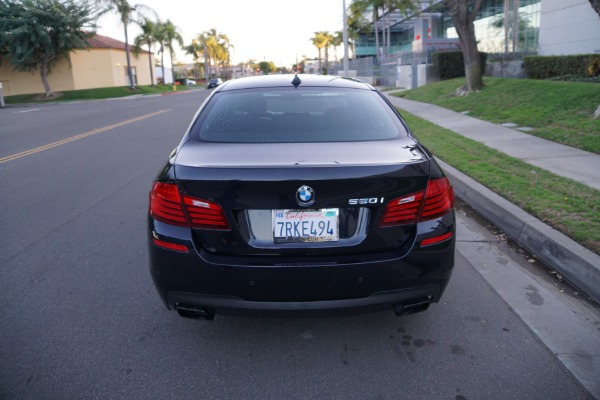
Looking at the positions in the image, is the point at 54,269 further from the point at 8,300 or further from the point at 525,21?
the point at 525,21

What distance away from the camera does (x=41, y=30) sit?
40.5 meters

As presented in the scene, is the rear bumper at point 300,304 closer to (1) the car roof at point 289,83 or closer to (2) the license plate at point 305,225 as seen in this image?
(2) the license plate at point 305,225

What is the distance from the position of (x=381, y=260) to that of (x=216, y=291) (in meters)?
0.93

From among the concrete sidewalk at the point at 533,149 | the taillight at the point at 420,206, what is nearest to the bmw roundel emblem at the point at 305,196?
the taillight at the point at 420,206

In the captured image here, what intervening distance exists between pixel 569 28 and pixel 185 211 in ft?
86.0

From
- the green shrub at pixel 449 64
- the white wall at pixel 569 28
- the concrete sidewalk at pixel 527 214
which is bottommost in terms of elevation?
the concrete sidewalk at pixel 527 214

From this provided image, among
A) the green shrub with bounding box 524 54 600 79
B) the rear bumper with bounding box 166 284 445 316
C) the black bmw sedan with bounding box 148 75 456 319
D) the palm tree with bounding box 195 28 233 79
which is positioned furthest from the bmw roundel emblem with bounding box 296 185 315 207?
the palm tree with bounding box 195 28 233 79

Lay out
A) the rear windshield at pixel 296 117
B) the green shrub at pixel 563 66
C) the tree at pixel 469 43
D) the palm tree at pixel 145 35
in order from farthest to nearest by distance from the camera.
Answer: the palm tree at pixel 145 35, the tree at pixel 469 43, the green shrub at pixel 563 66, the rear windshield at pixel 296 117

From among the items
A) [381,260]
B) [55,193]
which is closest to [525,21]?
[55,193]

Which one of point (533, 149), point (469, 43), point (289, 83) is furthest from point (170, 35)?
point (289, 83)

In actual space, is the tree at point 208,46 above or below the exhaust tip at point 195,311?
above

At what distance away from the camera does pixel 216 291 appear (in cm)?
278

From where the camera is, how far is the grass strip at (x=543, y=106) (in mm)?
9508

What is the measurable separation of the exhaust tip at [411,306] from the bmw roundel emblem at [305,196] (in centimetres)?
81
